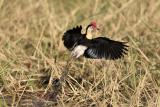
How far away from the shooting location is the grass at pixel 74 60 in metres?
4.09

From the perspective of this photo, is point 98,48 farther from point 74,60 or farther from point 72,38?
point 74,60

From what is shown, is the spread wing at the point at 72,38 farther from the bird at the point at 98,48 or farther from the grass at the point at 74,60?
the grass at the point at 74,60

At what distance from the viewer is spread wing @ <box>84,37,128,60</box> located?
13.0 feet

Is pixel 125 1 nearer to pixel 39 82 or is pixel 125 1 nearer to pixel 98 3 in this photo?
pixel 98 3

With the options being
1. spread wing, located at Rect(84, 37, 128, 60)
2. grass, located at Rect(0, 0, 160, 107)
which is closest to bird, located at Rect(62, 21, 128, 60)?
spread wing, located at Rect(84, 37, 128, 60)

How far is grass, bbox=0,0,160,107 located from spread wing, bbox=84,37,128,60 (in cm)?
23

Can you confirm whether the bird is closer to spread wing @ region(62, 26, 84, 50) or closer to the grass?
spread wing @ region(62, 26, 84, 50)

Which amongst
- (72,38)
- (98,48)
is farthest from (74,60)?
(98,48)

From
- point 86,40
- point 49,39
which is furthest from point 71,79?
point 49,39

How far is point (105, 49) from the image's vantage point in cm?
397

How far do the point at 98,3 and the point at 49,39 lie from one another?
113cm

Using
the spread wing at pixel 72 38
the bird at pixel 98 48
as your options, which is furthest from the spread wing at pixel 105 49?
the spread wing at pixel 72 38

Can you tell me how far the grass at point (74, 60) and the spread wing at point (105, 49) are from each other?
226 millimetres

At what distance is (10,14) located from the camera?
6121mm
